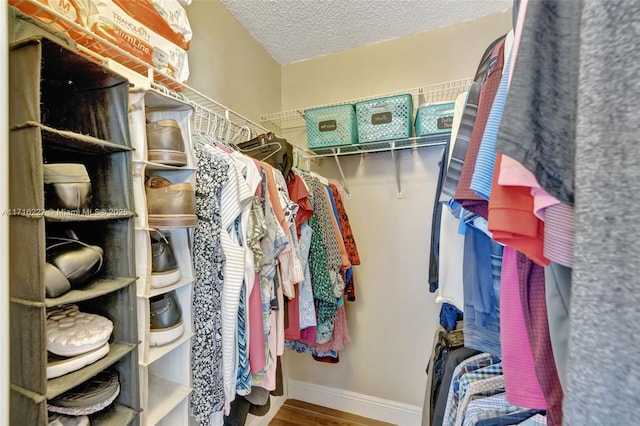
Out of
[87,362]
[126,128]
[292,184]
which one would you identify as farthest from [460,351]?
[126,128]

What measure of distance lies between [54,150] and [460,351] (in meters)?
1.45

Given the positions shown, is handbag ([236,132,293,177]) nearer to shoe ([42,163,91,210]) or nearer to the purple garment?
shoe ([42,163,91,210])

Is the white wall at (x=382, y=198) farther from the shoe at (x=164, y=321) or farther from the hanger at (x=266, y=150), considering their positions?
the shoe at (x=164, y=321)

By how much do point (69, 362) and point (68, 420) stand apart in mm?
147

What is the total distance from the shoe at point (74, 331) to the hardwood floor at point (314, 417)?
5.26 ft

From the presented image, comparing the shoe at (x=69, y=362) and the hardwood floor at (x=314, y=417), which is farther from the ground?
the shoe at (x=69, y=362)

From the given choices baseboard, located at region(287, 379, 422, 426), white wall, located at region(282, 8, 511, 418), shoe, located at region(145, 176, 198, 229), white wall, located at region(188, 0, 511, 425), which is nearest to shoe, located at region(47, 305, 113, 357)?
shoe, located at region(145, 176, 198, 229)

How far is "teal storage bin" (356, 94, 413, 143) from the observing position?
1.49m

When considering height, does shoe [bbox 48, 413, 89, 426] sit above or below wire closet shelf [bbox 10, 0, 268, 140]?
below

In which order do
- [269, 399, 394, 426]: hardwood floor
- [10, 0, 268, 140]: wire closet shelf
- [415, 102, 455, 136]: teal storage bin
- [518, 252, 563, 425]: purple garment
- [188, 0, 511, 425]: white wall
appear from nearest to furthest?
[518, 252, 563, 425]: purple garment < [10, 0, 268, 140]: wire closet shelf < [415, 102, 455, 136]: teal storage bin < [188, 0, 511, 425]: white wall < [269, 399, 394, 426]: hardwood floor

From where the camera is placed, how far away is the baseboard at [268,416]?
1.66 metres

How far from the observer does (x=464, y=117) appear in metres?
0.65

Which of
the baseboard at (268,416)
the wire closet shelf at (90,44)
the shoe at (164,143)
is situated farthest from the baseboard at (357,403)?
the wire closet shelf at (90,44)

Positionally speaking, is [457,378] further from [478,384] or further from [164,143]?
[164,143]
